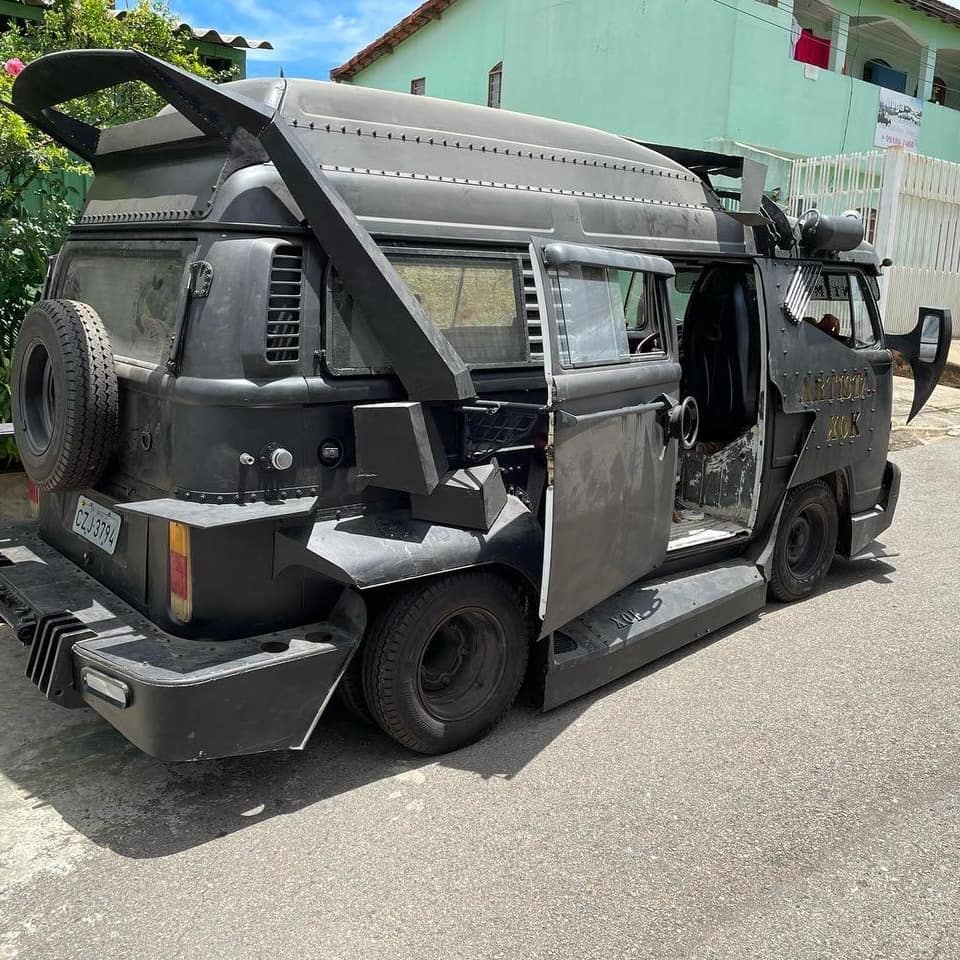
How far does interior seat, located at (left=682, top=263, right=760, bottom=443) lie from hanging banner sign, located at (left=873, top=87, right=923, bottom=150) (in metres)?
14.1

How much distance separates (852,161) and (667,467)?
442 inches

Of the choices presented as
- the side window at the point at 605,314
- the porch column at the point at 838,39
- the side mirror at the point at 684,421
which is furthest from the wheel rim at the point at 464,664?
the porch column at the point at 838,39

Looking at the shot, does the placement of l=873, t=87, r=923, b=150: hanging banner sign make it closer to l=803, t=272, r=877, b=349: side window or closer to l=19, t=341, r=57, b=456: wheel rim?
l=803, t=272, r=877, b=349: side window

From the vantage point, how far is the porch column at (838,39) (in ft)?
58.3

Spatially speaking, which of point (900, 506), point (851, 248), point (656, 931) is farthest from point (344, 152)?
point (900, 506)

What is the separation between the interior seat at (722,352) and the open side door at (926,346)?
1181mm

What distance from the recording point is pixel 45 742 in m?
3.91

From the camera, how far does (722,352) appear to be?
5.84 metres

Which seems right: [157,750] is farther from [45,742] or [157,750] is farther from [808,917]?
[808,917]

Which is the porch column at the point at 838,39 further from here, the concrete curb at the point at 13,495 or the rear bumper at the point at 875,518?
the concrete curb at the point at 13,495

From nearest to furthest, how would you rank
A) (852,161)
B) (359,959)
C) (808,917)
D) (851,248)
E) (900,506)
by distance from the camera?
1. (359,959)
2. (808,917)
3. (851,248)
4. (900,506)
5. (852,161)

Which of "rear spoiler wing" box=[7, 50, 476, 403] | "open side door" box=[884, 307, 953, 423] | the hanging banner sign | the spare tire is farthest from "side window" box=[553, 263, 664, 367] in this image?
the hanging banner sign

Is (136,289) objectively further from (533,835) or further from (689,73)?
(689,73)

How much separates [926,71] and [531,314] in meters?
19.8
